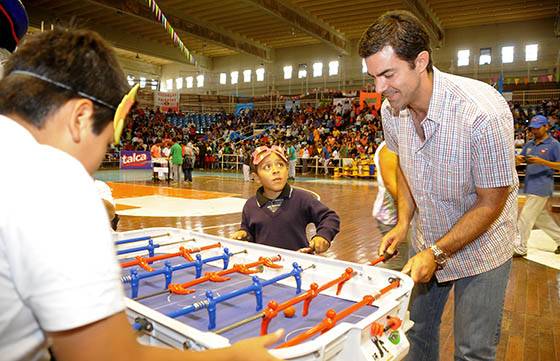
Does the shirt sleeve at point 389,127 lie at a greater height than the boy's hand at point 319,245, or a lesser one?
greater

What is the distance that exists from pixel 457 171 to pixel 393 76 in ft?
1.64

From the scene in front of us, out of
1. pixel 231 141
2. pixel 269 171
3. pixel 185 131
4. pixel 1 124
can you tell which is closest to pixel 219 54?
pixel 185 131

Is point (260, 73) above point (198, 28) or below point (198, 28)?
below

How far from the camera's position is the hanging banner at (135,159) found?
1762cm

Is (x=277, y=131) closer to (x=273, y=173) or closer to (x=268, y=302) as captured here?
(x=273, y=173)

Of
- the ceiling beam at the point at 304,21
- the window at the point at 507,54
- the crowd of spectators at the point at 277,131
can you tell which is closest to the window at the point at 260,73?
the crowd of spectators at the point at 277,131

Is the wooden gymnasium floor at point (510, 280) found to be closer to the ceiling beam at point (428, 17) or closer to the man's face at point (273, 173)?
the man's face at point (273, 173)

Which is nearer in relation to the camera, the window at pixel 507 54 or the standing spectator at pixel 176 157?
the standing spectator at pixel 176 157

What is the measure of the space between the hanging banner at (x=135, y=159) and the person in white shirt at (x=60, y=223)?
1770cm

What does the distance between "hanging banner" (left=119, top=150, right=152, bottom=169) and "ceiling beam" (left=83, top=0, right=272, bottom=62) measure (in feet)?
17.6

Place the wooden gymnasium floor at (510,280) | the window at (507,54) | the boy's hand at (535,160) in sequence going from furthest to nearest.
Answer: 1. the window at (507,54)
2. the boy's hand at (535,160)
3. the wooden gymnasium floor at (510,280)

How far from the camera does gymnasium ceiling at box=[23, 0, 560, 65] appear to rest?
56.4ft

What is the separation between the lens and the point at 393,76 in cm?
182

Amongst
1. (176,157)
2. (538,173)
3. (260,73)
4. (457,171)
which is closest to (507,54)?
(260,73)
